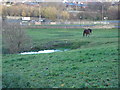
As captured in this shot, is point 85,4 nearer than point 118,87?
No

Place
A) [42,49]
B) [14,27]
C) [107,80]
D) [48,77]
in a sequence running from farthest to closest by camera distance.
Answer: [42,49] → [14,27] → [48,77] → [107,80]

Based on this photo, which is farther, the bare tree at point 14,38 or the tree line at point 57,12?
the tree line at point 57,12

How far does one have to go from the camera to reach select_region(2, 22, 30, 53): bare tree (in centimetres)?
2273

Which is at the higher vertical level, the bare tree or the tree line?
the tree line

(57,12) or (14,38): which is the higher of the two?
(57,12)

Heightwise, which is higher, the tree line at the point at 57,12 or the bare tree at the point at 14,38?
the tree line at the point at 57,12

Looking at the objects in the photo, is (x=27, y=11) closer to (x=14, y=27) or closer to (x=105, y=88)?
(x=14, y=27)

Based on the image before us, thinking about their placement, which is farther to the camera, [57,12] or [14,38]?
[57,12]

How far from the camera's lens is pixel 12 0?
62094 millimetres

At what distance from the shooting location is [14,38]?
2303cm

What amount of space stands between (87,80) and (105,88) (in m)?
1.26

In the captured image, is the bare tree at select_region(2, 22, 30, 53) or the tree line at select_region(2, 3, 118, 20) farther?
the tree line at select_region(2, 3, 118, 20)

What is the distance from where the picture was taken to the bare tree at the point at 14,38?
22.7m

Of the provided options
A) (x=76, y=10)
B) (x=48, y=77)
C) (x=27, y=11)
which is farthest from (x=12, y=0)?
(x=48, y=77)
